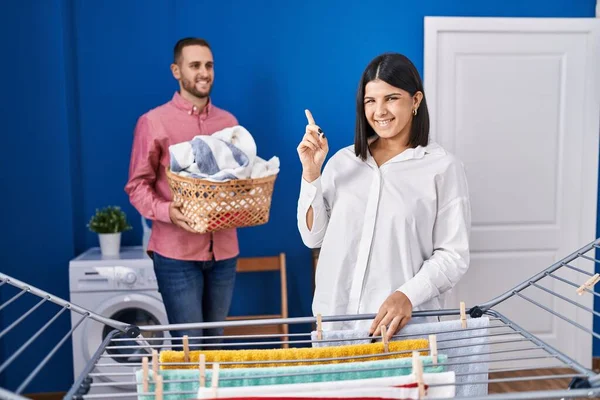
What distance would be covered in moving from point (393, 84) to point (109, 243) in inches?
87.9

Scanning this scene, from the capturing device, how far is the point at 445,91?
12.2 ft

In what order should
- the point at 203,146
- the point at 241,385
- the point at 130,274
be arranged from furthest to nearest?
the point at 130,274 < the point at 203,146 < the point at 241,385

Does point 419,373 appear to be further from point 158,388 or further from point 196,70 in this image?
point 196,70

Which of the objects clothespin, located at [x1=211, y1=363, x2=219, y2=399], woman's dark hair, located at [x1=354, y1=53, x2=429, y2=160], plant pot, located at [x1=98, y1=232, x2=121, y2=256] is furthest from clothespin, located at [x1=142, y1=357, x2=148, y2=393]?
plant pot, located at [x1=98, y1=232, x2=121, y2=256]

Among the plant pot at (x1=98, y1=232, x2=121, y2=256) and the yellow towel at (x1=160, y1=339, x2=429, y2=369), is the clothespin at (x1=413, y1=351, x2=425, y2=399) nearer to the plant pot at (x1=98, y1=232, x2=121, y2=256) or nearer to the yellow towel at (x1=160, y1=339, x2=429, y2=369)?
the yellow towel at (x1=160, y1=339, x2=429, y2=369)

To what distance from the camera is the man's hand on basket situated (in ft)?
7.95

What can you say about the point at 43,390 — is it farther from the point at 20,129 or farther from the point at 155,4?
the point at 155,4

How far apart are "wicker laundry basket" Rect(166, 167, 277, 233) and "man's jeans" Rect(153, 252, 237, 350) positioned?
0.29 meters

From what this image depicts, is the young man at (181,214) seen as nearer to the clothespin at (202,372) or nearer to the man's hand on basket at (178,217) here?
the man's hand on basket at (178,217)

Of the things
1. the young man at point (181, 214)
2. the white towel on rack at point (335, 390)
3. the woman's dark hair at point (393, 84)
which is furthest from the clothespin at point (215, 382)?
the young man at point (181, 214)

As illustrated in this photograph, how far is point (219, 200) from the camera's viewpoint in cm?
232

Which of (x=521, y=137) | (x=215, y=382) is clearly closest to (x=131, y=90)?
(x=521, y=137)

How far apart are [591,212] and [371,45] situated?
164 cm

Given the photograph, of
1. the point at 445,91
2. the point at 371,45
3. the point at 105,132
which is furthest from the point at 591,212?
the point at 105,132
